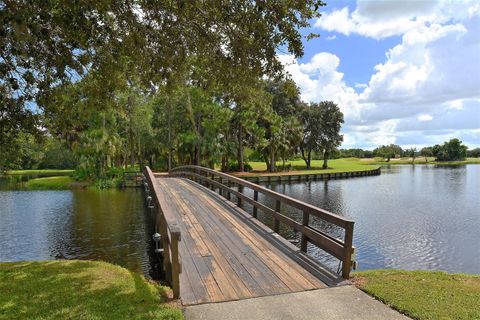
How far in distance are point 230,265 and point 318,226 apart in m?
13.6

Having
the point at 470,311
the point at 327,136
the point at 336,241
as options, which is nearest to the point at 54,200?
the point at 336,241

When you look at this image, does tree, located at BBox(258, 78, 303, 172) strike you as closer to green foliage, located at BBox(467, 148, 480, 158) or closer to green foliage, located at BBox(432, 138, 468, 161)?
green foliage, located at BBox(432, 138, 468, 161)

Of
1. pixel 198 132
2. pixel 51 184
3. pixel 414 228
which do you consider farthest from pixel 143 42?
pixel 198 132

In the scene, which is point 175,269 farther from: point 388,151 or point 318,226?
point 388,151

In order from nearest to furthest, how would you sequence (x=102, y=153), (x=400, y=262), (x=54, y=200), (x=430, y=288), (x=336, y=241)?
(x=430, y=288) → (x=336, y=241) → (x=400, y=262) → (x=54, y=200) → (x=102, y=153)

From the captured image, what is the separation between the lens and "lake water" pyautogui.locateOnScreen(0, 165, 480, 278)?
14375 mm

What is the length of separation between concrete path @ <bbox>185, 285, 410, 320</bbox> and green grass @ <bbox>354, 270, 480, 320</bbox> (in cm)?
24

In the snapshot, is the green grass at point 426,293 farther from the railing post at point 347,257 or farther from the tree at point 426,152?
the tree at point 426,152

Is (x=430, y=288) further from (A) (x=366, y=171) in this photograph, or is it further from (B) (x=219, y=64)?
(A) (x=366, y=171)

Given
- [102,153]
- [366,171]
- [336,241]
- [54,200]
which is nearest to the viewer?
[336,241]

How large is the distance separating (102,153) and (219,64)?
3761cm

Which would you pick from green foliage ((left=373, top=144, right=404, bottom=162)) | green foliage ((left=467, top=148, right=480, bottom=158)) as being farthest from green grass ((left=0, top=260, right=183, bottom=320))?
green foliage ((left=467, top=148, right=480, bottom=158))

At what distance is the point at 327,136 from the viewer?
67688 mm

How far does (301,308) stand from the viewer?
16.9ft
